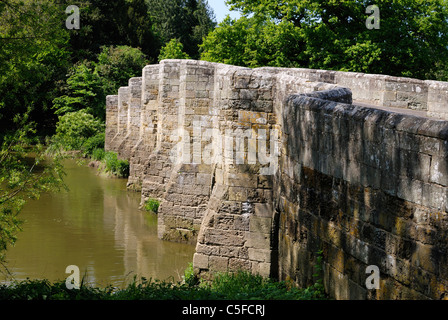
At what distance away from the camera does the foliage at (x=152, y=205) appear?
57.3 feet

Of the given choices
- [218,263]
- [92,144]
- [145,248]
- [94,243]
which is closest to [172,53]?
[92,144]

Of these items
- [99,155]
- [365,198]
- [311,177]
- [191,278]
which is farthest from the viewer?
[99,155]

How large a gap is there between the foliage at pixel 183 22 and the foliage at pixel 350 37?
2441cm

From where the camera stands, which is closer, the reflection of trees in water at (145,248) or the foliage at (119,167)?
the reflection of trees in water at (145,248)

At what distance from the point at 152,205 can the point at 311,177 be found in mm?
10416

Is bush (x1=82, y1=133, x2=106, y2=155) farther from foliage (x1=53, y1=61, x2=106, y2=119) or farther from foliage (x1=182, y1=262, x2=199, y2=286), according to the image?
foliage (x1=182, y1=262, x2=199, y2=286)

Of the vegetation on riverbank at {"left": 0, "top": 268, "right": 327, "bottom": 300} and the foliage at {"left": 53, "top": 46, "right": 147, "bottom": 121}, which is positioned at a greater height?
the foliage at {"left": 53, "top": 46, "right": 147, "bottom": 121}

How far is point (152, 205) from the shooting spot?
1747 cm

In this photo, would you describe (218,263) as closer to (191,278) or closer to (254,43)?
(191,278)

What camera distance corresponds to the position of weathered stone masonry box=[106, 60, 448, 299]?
532 cm

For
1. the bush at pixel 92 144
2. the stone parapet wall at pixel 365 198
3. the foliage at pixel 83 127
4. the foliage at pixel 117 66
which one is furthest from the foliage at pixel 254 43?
the stone parapet wall at pixel 365 198

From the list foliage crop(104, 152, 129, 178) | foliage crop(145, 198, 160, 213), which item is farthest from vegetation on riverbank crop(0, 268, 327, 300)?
foliage crop(104, 152, 129, 178)

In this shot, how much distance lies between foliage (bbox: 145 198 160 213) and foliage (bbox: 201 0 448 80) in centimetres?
1104

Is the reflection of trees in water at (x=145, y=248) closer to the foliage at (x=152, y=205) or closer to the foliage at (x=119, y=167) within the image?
the foliage at (x=152, y=205)
